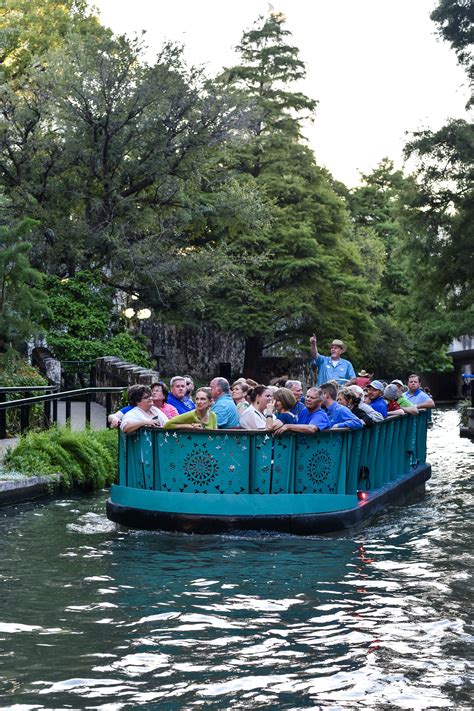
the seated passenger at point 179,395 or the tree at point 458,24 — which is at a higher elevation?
the tree at point 458,24

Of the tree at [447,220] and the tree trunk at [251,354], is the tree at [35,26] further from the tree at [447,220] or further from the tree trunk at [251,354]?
the tree trunk at [251,354]

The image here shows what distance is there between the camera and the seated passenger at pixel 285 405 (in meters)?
13.7

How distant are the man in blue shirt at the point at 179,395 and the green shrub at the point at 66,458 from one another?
2.14m

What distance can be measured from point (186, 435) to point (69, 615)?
4.25 meters

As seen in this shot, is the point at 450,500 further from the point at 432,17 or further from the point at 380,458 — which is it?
the point at 432,17

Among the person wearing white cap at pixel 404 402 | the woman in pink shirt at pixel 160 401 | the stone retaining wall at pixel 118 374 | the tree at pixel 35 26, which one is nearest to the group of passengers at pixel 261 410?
the woman in pink shirt at pixel 160 401

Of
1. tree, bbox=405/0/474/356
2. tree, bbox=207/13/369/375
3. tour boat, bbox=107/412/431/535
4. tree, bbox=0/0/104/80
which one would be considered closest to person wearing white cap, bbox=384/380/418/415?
tour boat, bbox=107/412/431/535

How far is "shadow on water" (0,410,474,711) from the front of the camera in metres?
7.59

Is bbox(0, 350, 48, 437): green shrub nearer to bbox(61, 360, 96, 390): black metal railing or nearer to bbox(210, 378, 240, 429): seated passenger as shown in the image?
bbox(61, 360, 96, 390): black metal railing

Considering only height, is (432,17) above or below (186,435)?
above

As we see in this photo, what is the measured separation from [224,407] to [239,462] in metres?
1.17

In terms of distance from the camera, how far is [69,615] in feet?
31.9

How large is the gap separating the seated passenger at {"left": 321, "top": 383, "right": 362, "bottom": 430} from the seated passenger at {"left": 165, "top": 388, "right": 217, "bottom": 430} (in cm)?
140

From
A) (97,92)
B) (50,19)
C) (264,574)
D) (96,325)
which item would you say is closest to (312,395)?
(264,574)
